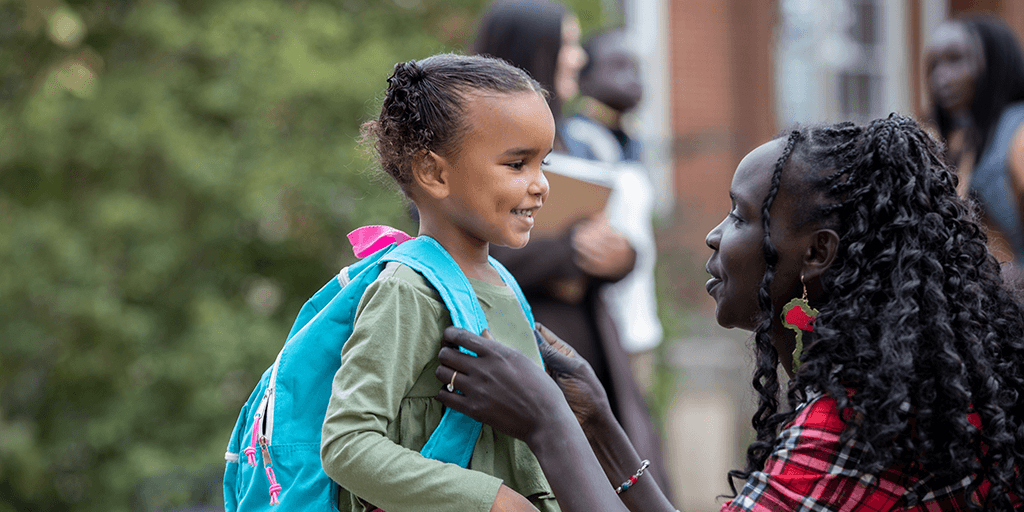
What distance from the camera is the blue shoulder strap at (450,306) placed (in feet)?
5.31

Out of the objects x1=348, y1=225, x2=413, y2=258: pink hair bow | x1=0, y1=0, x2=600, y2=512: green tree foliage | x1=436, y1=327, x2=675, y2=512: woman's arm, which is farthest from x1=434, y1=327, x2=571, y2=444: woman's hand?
x1=0, y1=0, x2=600, y2=512: green tree foliage

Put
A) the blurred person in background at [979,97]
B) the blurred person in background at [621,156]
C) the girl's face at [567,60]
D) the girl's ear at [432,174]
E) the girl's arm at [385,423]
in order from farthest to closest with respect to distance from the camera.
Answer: the blurred person in background at [979,97] → the blurred person in background at [621,156] → the girl's face at [567,60] → the girl's ear at [432,174] → the girl's arm at [385,423]

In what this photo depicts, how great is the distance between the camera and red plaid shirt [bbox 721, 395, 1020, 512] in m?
1.59

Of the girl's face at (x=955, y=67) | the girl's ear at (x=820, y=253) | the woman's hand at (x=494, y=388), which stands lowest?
the woman's hand at (x=494, y=388)

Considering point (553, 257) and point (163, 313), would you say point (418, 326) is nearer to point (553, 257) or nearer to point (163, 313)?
point (553, 257)

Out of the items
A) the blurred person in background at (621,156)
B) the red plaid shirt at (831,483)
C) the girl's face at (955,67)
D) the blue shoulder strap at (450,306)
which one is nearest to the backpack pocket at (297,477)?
the blue shoulder strap at (450,306)

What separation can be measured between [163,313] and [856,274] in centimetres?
477

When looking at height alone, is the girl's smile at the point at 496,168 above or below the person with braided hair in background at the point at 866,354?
above

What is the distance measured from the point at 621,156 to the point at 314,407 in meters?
2.62

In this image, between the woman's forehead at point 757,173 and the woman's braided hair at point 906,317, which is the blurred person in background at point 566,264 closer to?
the woman's forehead at point 757,173

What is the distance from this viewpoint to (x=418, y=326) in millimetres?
1603

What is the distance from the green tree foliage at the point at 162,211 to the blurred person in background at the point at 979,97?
270cm

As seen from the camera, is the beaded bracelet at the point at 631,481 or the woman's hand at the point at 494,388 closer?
the woman's hand at the point at 494,388

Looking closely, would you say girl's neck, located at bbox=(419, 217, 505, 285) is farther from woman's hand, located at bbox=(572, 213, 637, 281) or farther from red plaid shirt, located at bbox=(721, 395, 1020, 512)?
woman's hand, located at bbox=(572, 213, 637, 281)
